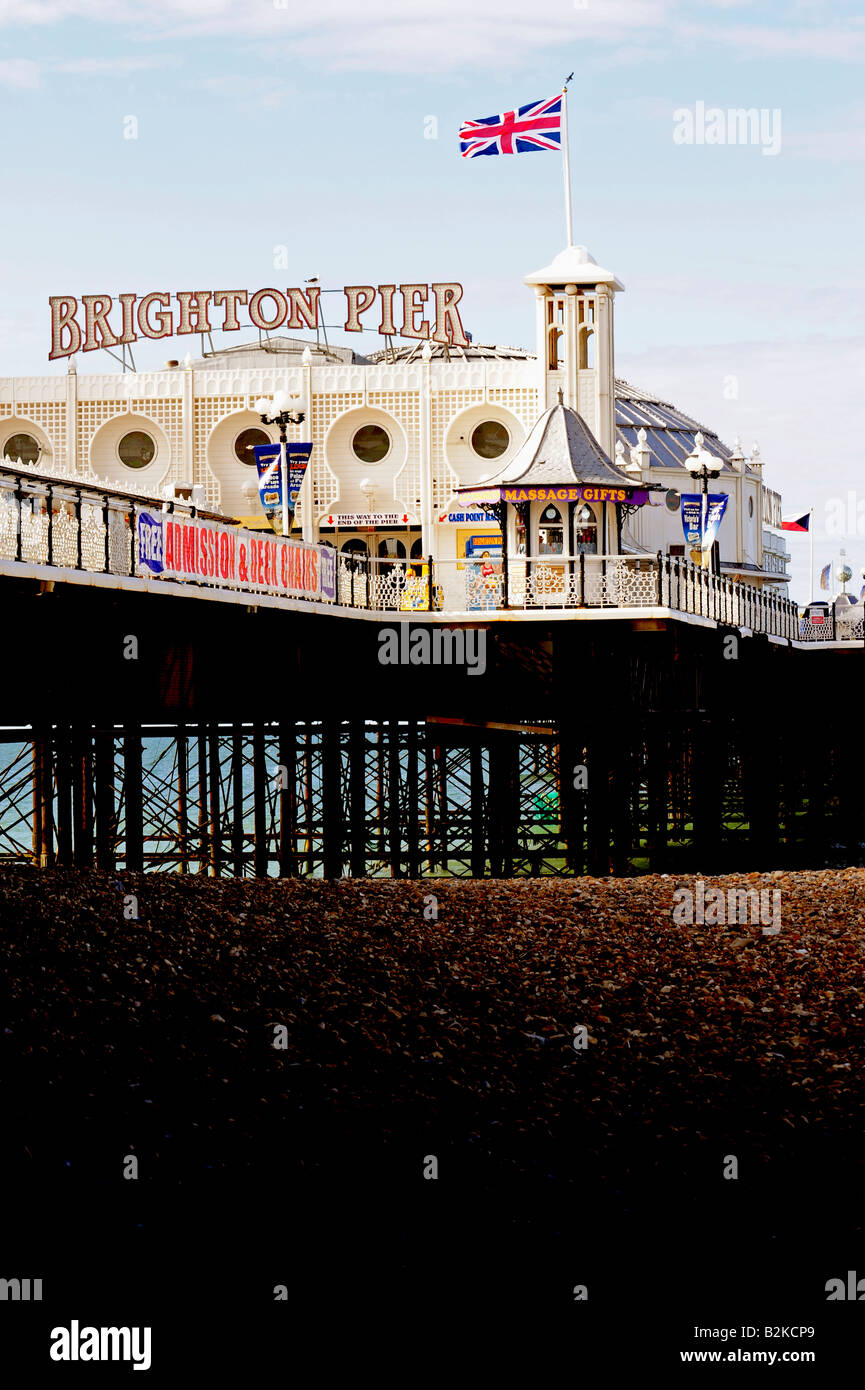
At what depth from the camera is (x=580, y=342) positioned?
1832 inches

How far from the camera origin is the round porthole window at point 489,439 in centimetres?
4806

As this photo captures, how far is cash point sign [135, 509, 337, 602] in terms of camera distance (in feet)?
78.5

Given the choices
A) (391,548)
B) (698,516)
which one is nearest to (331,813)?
(698,516)

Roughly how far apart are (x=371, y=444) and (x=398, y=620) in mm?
17191

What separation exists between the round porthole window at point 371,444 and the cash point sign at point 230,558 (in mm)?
18344

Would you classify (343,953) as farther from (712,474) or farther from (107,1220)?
(712,474)

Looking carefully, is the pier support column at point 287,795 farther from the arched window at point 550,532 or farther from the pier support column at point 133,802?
the pier support column at point 133,802

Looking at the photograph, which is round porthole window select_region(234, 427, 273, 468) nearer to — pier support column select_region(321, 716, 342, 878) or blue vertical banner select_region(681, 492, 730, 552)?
blue vertical banner select_region(681, 492, 730, 552)

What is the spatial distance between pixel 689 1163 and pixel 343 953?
710cm

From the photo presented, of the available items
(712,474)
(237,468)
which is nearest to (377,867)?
(712,474)

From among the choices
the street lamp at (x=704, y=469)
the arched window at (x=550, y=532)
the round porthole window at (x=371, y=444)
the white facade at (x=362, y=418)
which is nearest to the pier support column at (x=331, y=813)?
the arched window at (x=550, y=532)

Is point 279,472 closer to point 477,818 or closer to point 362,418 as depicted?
point 477,818

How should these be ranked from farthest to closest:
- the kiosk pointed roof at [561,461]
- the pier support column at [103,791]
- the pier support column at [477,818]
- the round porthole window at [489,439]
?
1. the round porthole window at [489,439]
2. the pier support column at [477,818]
3. the kiosk pointed roof at [561,461]
4. the pier support column at [103,791]

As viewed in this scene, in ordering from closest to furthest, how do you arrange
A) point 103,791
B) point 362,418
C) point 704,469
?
point 103,791 → point 704,469 → point 362,418
